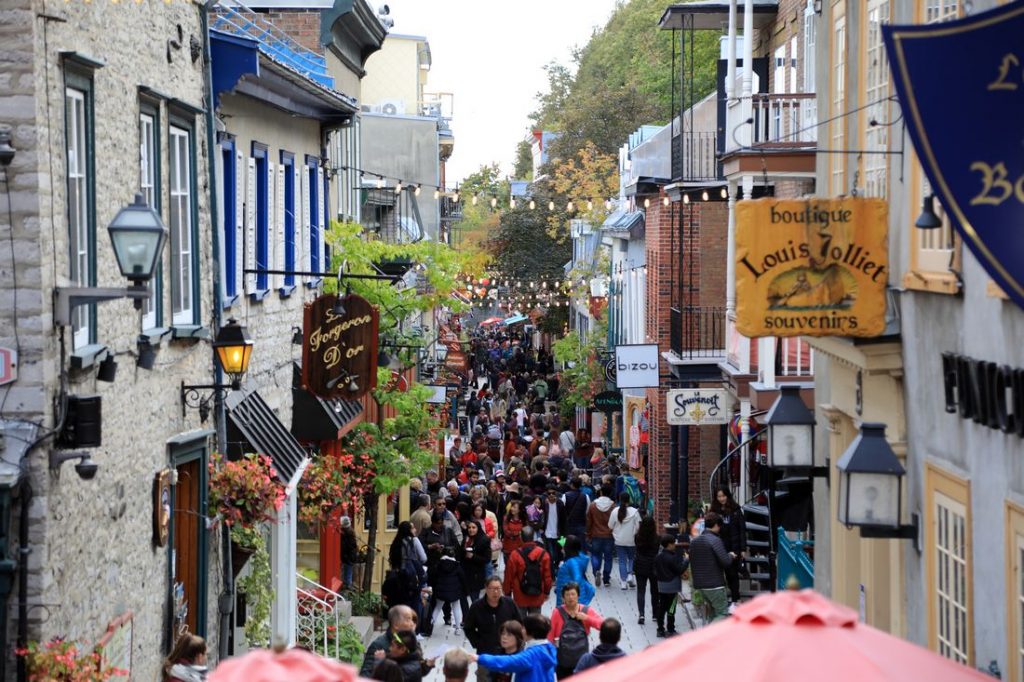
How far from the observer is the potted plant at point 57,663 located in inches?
386

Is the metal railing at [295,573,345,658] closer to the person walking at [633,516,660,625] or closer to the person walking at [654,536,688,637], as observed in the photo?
the person walking at [654,536,688,637]

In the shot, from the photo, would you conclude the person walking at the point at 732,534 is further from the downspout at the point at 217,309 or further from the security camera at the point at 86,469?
the security camera at the point at 86,469

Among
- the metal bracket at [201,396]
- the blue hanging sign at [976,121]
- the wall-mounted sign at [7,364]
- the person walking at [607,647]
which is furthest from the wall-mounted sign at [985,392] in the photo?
the metal bracket at [201,396]

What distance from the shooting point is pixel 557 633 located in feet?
A: 49.8

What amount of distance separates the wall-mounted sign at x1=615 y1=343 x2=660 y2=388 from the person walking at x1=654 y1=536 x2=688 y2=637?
332 inches

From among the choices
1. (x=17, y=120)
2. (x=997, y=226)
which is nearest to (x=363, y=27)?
(x=17, y=120)

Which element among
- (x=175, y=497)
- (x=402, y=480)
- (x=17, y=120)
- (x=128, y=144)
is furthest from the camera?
(x=402, y=480)

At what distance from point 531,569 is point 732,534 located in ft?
12.5

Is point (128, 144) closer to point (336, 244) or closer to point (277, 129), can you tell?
point (277, 129)

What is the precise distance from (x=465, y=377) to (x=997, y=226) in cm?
4723

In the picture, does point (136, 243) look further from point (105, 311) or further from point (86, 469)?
point (105, 311)

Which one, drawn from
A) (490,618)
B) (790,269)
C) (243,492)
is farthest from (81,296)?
(490,618)

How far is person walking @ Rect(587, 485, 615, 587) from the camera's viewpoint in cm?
2403

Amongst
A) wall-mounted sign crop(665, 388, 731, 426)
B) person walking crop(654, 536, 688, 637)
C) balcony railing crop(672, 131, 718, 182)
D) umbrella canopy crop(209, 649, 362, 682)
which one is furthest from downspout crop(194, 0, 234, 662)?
balcony railing crop(672, 131, 718, 182)
